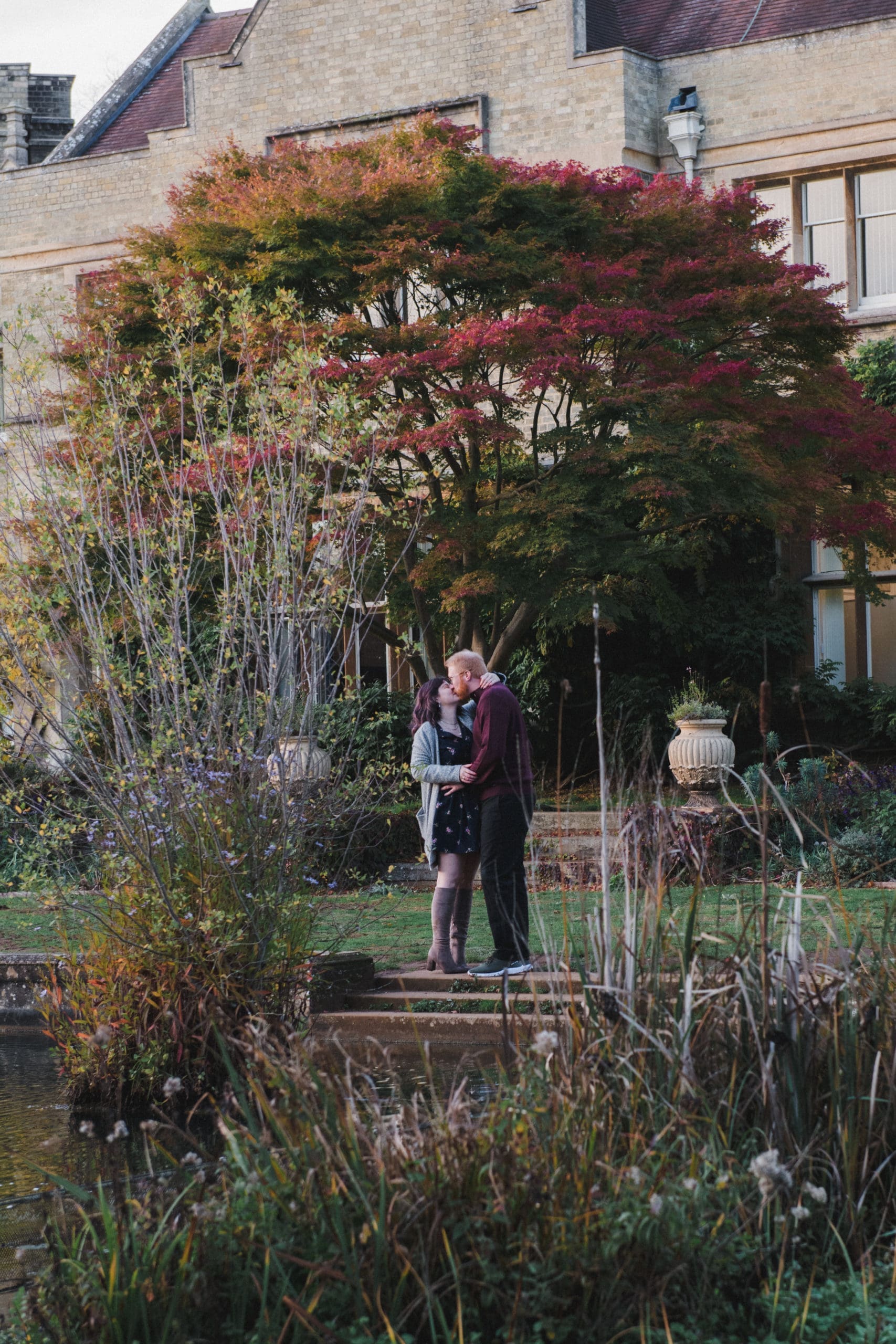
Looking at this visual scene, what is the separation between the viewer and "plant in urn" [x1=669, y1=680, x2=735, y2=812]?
15.5 metres

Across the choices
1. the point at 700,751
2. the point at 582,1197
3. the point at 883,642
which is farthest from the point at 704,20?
the point at 582,1197

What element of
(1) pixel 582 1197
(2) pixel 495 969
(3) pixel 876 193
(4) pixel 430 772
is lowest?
(2) pixel 495 969

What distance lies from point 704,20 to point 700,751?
12.4 m

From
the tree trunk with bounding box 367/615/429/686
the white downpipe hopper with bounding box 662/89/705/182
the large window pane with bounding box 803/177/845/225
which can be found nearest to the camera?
the tree trunk with bounding box 367/615/429/686

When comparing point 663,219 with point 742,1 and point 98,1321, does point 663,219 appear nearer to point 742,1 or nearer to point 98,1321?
point 742,1

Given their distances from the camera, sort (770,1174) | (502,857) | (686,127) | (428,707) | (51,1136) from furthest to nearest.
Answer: (686,127)
(428,707)
(502,857)
(51,1136)
(770,1174)

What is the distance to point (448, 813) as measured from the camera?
877 centimetres

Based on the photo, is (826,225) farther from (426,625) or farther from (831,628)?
(426,625)

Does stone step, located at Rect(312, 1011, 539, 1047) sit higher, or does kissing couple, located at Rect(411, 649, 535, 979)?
kissing couple, located at Rect(411, 649, 535, 979)

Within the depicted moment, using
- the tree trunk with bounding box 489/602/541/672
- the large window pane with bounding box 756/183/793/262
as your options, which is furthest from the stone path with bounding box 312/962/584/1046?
the large window pane with bounding box 756/183/793/262

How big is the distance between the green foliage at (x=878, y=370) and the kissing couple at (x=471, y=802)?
11.9 metres

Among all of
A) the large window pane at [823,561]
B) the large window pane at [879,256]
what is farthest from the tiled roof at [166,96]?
the large window pane at [823,561]

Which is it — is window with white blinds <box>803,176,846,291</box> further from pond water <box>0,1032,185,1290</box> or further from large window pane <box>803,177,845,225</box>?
pond water <box>0,1032,185,1290</box>

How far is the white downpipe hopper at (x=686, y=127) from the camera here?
21.2 metres
